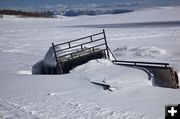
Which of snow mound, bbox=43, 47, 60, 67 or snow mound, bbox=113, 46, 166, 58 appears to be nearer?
snow mound, bbox=43, 47, 60, 67

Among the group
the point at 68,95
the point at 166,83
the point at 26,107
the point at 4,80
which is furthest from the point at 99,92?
the point at 4,80

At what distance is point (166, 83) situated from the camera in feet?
41.7

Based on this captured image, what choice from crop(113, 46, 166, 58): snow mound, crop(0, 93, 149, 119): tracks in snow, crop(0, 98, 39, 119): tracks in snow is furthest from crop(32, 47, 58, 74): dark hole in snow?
crop(113, 46, 166, 58): snow mound

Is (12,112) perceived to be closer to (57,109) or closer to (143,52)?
(57,109)

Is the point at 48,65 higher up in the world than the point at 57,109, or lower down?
lower down

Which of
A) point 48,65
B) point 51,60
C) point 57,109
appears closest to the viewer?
point 57,109

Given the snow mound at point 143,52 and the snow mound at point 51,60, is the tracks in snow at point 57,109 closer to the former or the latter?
the snow mound at point 51,60

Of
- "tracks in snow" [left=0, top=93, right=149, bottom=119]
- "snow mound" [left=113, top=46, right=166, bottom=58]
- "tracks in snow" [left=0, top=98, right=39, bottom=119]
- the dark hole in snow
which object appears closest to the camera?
"tracks in snow" [left=0, top=93, right=149, bottom=119]

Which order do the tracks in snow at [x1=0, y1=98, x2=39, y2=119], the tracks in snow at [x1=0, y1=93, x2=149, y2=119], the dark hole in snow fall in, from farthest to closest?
the dark hole in snow < the tracks in snow at [x1=0, y1=98, x2=39, y2=119] < the tracks in snow at [x1=0, y1=93, x2=149, y2=119]

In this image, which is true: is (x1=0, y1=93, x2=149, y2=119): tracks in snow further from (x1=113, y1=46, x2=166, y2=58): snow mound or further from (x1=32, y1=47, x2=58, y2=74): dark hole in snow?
(x1=113, y1=46, x2=166, y2=58): snow mound

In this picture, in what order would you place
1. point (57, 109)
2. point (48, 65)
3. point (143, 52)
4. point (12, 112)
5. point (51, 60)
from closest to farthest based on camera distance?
1. point (12, 112)
2. point (57, 109)
3. point (51, 60)
4. point (48, 65)
5. point (143, 52)

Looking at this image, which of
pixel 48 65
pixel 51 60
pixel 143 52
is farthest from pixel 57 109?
pixel 143 52

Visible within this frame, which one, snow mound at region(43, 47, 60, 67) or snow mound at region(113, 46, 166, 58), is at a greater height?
snow mound at region(43, 47, 60, 67)

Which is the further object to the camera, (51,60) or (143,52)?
(143,52)
